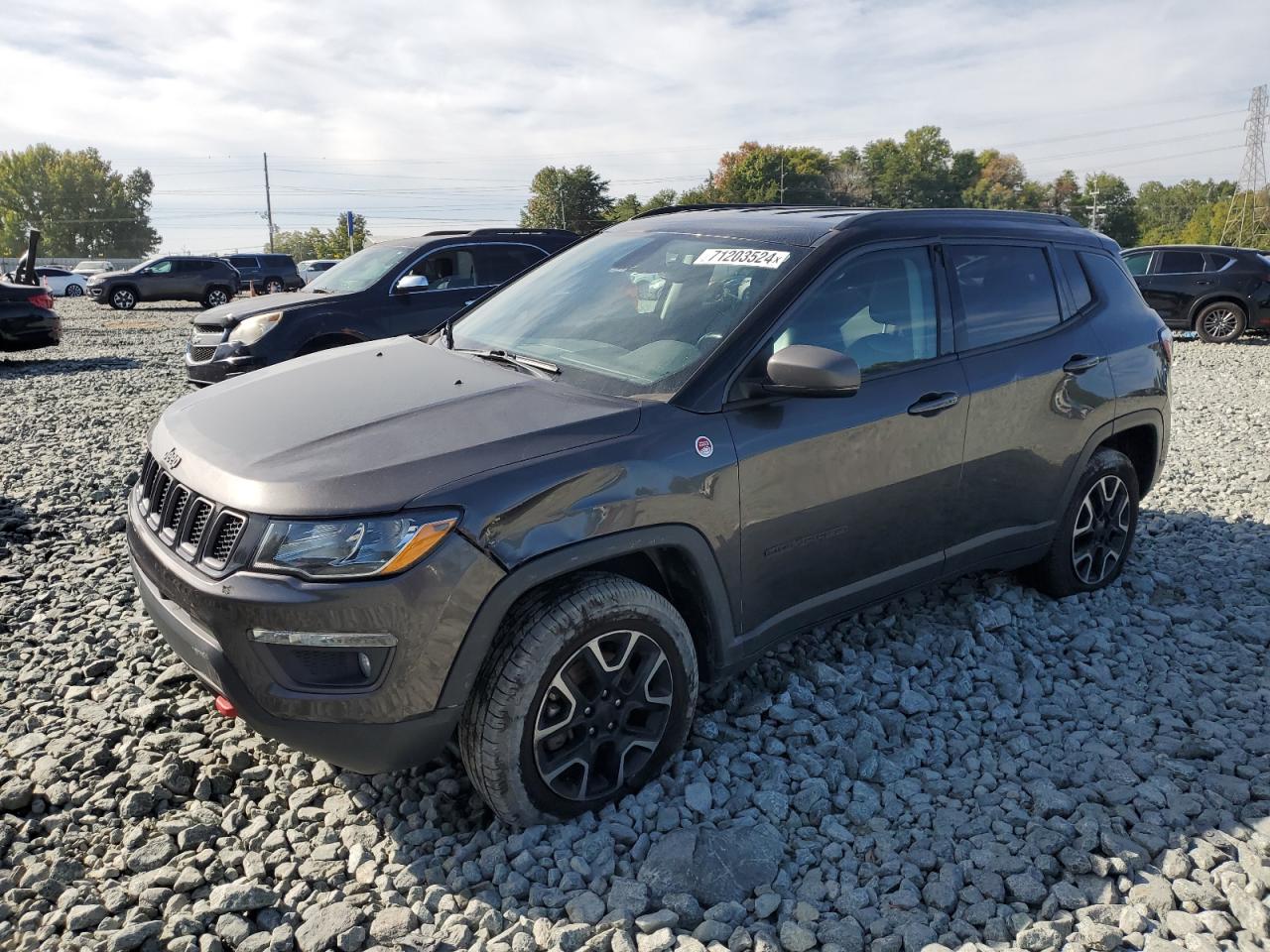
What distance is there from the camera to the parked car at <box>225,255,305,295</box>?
35531 mm

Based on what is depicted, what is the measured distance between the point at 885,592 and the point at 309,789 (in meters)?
2.19

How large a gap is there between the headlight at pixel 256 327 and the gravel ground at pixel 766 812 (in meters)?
4.23

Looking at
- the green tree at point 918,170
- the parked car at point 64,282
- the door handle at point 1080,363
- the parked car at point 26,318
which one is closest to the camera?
the door handle at point 1080,363

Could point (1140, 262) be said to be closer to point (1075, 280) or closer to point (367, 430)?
point (1075, 280)

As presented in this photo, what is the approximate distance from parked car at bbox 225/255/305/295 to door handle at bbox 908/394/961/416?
34828mm

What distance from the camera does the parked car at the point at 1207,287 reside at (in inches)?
626

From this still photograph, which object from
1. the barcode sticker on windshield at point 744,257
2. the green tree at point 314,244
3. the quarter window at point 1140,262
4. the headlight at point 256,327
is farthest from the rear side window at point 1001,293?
the green tree at point 314,244

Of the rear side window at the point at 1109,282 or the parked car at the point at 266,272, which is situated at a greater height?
the parked car at the point at 266,272

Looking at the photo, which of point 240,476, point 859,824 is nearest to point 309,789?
point 240,476

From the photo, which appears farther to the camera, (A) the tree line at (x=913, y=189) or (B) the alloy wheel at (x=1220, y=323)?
(A) the tree line at (x=913, y=189)

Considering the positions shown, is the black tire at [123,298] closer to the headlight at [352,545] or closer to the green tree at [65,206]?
the headlight at [352,545]

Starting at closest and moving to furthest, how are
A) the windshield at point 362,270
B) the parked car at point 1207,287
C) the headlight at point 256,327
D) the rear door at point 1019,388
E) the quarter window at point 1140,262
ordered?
the rear door at point 1019,388 → the headlight at point 256,327 → the windshield at point 362,270 → the parked car at point 1207,287 → the quarter window at point 1140,262

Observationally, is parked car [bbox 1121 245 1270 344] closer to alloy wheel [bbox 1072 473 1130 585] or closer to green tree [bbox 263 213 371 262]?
alloy wheel [bbox 1072 473 1130 585]

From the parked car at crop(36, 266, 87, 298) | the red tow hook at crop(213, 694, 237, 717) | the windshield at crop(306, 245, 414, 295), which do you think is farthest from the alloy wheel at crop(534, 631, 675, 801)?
the parked car at crop(36, 266, 87, 298)
